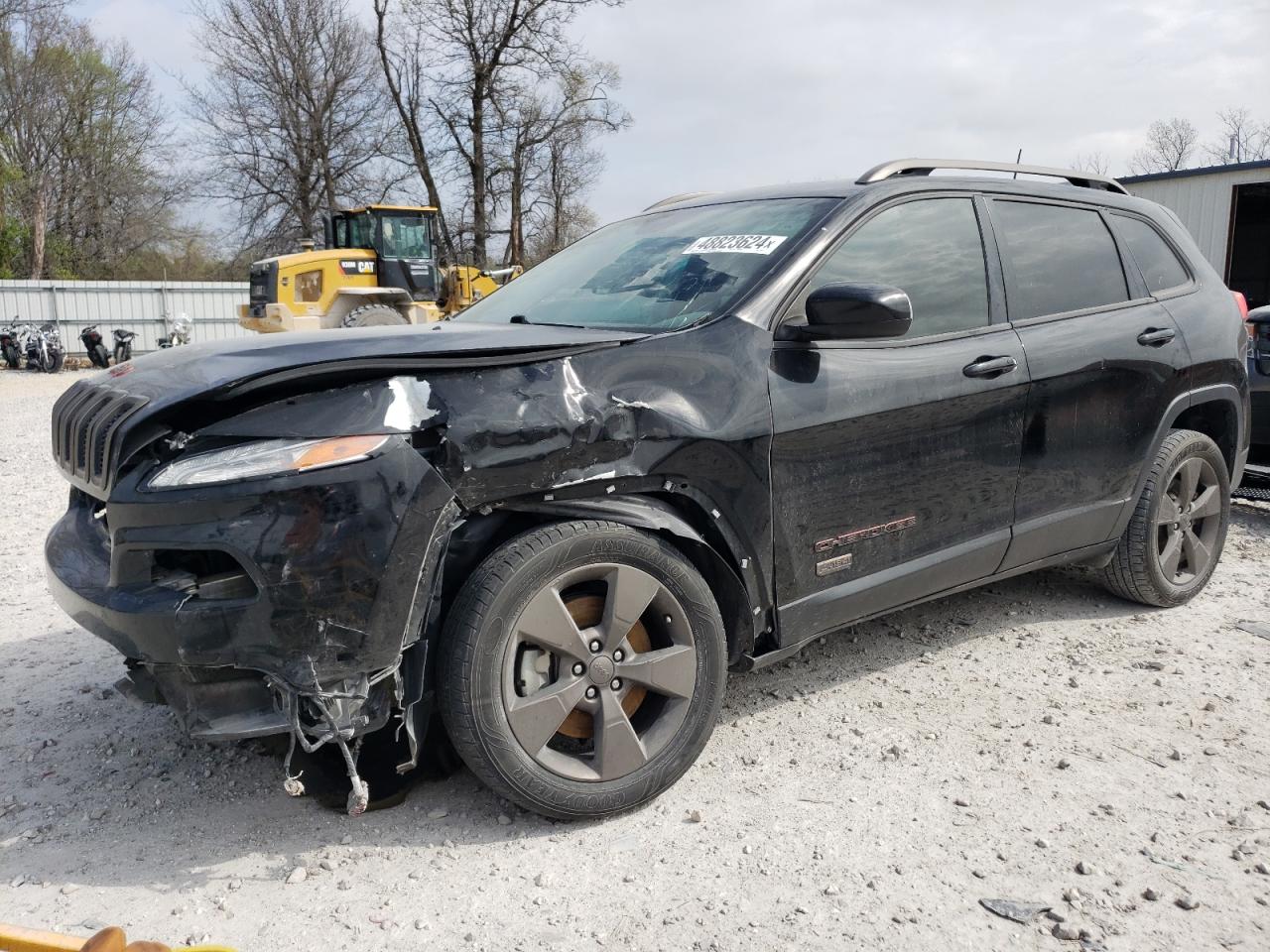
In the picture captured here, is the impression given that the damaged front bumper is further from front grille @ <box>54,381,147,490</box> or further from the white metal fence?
the white metal fence

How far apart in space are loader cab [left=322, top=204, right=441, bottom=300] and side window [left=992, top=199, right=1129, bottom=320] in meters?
16.2

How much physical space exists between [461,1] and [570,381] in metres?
34.9

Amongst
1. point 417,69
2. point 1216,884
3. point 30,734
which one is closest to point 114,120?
point 417,69

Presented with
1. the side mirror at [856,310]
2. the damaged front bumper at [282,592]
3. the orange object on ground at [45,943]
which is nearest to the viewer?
the orange object on ground at [45,943]

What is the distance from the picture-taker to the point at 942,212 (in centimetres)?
361

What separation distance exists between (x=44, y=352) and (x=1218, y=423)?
24.4 metres

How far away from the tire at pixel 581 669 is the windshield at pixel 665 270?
79 cm

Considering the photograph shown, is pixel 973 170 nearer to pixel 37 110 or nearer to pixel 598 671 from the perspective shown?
pixel 598 671

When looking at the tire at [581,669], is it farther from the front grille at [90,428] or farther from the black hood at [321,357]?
the front grille at [90,428]

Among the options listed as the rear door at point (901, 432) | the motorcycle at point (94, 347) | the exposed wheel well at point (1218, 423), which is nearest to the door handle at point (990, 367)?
the rear door at point (901, 432)

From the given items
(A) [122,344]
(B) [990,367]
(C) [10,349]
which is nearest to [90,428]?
(B) [990,367]

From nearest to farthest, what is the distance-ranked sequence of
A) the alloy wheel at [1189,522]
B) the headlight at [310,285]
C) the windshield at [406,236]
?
the alloy wheel at [1189,522] < the headlight at [310,285] < the windshield at [406,236]

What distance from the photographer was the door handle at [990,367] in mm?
3441

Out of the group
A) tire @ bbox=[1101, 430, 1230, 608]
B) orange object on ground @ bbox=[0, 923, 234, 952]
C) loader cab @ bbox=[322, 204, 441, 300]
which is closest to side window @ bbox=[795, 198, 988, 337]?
tire @ bbox=[1101, 430, 1230, 608]
